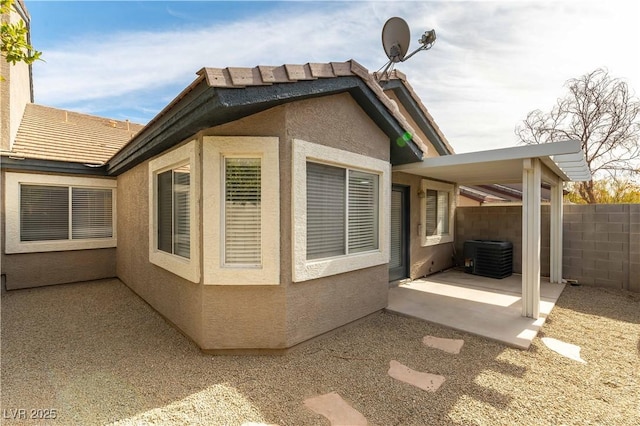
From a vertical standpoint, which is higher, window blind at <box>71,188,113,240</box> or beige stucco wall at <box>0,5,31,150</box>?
beige stucco wall at <box>0,5,31,150</box>

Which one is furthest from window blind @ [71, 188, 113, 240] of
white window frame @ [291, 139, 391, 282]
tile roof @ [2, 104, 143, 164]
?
white window frame @ [291, 139, 391, 282]

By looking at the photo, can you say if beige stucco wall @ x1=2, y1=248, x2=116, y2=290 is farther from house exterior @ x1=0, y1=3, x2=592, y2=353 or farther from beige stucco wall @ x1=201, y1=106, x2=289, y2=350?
beige stucco wall @ x1=201, y1=106, x2=289, y2=350

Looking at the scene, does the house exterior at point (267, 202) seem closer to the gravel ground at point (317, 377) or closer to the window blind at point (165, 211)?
the window blind at point (165, 211)

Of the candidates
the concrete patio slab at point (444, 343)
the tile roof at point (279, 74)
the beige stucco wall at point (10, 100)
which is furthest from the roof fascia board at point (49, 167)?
the concrete patio slab at point (444, 343)

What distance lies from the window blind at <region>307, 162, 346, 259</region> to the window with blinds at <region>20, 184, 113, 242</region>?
913 cm

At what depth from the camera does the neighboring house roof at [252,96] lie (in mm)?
3803

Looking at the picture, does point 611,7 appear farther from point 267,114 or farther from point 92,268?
point 92,268

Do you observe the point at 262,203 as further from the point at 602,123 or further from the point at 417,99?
the point at 602,123

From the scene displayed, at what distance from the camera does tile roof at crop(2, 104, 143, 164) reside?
9789 millimetres

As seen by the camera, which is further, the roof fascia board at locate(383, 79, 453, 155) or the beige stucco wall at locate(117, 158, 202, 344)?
the roof fascia board at locate(383, 79, 453, 155)

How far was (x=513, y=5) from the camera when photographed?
7051 mm

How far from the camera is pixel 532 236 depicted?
20.5ft

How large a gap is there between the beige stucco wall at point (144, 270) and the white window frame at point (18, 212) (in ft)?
2.31

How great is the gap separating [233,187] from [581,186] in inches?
904
